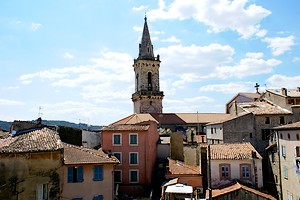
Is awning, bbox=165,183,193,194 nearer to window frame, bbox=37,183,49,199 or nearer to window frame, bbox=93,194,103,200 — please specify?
window frame, bbox=93,194,103,200

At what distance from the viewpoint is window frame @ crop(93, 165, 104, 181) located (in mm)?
24328

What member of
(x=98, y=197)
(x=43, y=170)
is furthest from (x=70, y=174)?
(x=43, y=170)

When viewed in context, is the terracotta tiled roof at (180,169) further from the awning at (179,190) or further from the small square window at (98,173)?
the small square window at (98,173)

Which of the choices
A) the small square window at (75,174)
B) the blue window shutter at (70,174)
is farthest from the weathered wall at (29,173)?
the small square window at (75,174)

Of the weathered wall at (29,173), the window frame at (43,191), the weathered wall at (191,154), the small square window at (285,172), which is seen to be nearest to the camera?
the weathered wall at (29,173)

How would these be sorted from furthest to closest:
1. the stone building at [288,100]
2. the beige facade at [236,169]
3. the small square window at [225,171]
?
the stone building at [288,100], the small square window at [225,171], the beige facade at [236,169]

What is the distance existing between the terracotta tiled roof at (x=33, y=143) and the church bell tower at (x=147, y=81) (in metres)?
52.8

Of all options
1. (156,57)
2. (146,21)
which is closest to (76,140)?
(156,57)

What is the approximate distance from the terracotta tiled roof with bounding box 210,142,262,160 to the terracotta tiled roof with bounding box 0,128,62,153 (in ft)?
48.4

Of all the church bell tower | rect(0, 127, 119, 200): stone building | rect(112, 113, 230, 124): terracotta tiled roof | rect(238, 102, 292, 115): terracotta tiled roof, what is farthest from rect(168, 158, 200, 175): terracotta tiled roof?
the church bell tower

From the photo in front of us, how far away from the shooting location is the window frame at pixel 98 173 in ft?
79.8

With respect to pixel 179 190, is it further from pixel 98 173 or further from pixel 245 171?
pixel 98 173

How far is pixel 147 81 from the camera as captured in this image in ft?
249

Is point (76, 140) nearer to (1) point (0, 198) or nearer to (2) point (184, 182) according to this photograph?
(2) point (184, 182)
